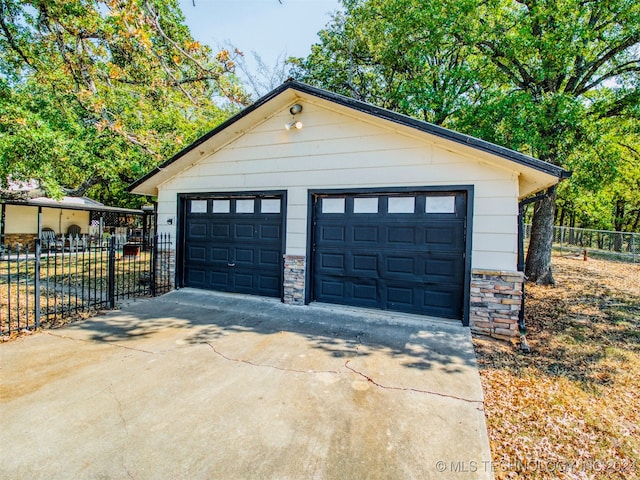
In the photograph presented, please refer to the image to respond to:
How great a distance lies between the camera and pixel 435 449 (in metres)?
2.57

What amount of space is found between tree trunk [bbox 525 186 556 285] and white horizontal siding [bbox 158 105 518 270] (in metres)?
6.16

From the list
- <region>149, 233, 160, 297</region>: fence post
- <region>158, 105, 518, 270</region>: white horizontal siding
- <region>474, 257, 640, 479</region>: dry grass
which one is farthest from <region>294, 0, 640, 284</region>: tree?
<region>149, 233, 160, 297</region>: fence post

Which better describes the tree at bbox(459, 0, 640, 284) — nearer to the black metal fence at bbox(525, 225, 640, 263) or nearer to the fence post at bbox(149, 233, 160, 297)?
the fence post at bbox(149, 233, 160, 297)

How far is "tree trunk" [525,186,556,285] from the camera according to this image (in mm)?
10094

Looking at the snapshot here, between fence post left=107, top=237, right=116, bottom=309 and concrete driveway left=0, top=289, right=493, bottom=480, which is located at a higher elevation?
fence post left=107, top=237, right=116, bottom=309

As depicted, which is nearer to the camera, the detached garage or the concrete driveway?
the concrete driveway

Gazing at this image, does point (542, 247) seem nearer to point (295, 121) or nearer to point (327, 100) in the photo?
point (327, 100)

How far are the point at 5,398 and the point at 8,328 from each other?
7.86ft

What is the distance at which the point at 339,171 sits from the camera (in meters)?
6.46

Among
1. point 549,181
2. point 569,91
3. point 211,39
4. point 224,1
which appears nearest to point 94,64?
point 211,39

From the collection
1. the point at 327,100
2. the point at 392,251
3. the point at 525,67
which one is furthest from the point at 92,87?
the point at 525,67

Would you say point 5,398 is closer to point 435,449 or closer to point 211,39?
point 435,449

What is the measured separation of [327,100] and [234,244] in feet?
12.4

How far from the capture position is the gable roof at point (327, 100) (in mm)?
4922
